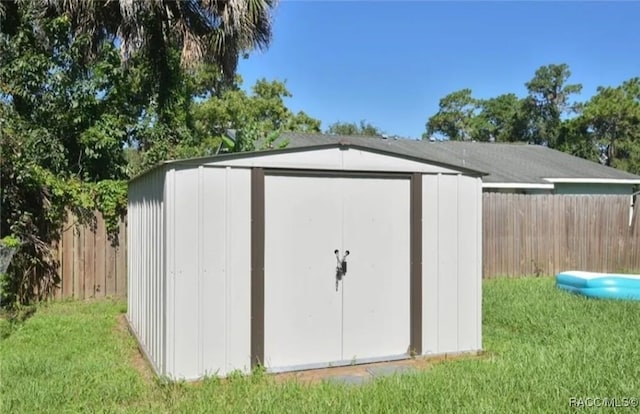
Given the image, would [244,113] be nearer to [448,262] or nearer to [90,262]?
[90,262]

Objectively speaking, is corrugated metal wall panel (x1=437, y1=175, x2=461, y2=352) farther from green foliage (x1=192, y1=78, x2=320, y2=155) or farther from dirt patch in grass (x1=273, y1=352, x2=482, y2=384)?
green foliage (x1=192, y1=78, x2=320, y2=155)

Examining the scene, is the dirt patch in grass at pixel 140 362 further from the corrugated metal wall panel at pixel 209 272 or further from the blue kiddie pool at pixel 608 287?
the blue kiddie pool at pixel 608 287

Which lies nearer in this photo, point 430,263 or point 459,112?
point 430,263

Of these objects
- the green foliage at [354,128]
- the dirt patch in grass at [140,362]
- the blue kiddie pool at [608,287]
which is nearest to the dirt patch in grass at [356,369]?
the dirt patch in grass at [140,362]

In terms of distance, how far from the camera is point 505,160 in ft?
52.7

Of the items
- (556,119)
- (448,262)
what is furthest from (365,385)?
(556,119)

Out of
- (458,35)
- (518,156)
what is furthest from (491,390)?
(518,156)

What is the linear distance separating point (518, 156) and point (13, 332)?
15.1 m

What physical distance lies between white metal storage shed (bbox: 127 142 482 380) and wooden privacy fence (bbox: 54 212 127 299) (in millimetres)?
2843

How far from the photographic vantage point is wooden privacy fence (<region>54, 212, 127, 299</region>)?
7902 mm

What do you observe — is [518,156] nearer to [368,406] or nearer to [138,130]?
[138,130]

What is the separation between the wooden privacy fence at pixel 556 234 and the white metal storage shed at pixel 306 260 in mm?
5158

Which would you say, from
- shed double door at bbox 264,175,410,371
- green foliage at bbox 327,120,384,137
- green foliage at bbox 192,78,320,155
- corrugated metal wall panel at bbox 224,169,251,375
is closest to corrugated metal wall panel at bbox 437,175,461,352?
shed double door at bbox 264,175,410,371

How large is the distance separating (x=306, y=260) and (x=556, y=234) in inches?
300
